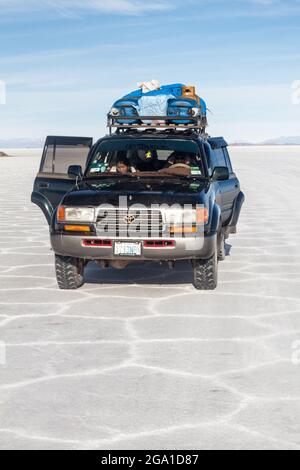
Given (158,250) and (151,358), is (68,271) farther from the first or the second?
(151,358)

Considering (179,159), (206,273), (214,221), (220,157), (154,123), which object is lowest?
(206,273)

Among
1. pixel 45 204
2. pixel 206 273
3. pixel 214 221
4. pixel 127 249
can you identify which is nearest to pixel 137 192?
pixel 127 249

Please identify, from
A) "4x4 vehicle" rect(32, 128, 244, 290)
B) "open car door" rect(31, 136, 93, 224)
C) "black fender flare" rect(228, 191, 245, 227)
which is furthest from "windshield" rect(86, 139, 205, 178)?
"black fender flare" rect(228, 191, 245, 227)

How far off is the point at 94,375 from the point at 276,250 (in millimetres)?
7075

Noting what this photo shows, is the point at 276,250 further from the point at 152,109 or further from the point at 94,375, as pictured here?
the point at 94,375

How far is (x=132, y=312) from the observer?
26.9ft

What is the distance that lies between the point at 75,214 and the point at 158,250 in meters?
1.03

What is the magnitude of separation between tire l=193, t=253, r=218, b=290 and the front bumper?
233 millimetres

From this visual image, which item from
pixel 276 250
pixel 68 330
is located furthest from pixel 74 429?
pixel 276 250

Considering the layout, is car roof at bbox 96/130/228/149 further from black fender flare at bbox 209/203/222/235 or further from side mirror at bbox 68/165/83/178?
black fender flare at bbox 209/203/222/235

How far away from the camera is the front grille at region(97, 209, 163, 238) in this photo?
884cm

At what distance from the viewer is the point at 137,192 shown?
9.03 metres

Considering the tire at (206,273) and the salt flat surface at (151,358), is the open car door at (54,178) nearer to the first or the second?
the salt flat surface at (151,358)

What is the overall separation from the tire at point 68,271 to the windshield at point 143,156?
1316 millimetres
